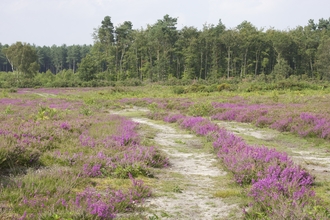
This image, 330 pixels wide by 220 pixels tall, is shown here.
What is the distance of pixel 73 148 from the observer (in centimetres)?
906

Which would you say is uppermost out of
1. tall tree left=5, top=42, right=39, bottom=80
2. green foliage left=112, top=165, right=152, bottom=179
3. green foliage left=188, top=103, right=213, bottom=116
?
tall tree left=5, top=42, right=39, bottom=80

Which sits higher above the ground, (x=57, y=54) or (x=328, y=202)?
(x=57, y=54)

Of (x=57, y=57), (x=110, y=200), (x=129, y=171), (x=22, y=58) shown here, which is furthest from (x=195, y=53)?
(x=57, y=57)

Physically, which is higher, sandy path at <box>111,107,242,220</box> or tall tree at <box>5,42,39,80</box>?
tall tree at <box>5,42,39,80</box>

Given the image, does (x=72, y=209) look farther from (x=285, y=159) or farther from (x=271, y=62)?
(x=271, y=62)

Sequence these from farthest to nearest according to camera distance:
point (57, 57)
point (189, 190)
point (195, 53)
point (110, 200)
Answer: point (57, 57)
point (195, 53)
point (189, 190)
point (110, 200)

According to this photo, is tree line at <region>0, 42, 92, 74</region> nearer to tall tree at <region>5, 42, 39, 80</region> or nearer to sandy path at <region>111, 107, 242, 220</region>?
tall tree at <region>5, 42, 39, 80</region>

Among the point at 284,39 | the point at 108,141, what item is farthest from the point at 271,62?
the point at 108,141

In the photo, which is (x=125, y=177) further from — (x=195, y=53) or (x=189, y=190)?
(x=195, y=53)

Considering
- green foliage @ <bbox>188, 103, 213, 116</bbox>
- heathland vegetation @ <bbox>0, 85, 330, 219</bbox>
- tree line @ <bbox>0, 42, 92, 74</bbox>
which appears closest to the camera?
heathland vegetation @ <bbox>0, 85, 330, 219</bbox>

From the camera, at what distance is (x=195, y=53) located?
91812 mm

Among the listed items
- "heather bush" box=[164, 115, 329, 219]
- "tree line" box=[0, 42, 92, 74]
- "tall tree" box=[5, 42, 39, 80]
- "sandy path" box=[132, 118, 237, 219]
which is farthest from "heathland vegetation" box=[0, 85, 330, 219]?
"tree line" box=[0, 42, 92, 74]

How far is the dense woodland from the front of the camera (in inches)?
3450

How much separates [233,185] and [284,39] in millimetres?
89259
